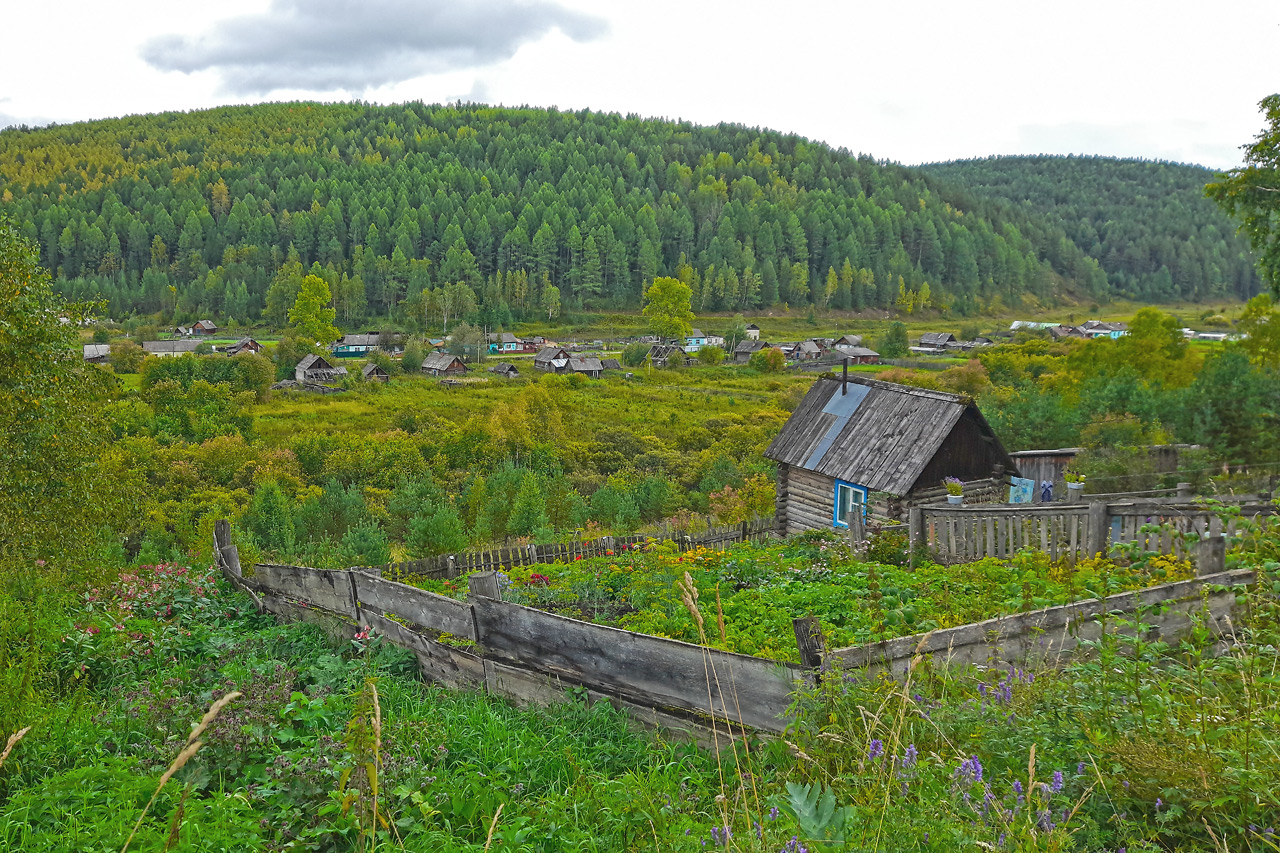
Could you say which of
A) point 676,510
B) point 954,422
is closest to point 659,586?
point 954,422

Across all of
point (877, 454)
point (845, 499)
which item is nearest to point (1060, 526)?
point (877, 454)

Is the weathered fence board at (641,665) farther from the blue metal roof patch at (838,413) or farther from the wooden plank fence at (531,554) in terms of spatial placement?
the blue metal roof patch at (838,413)

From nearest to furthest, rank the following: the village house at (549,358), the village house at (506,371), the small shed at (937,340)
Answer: the village house at (506,371)
the village house at (549,358)
the small shed at (937,340)

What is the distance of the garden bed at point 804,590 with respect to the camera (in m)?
5.23

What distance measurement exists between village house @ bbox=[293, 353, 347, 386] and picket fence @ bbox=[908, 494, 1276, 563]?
6031cm

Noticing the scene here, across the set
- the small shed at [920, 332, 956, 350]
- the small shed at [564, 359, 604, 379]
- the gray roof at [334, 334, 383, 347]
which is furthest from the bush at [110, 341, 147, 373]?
the small shed at [920, 332, 956, 350]

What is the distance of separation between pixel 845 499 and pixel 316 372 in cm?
5903

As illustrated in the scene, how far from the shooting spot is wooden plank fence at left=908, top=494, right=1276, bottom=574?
7.60 m

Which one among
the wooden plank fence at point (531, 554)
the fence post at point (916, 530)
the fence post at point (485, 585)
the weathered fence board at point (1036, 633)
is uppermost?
the weathered fence board at point (1036, 633)

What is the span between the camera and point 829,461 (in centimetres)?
1502

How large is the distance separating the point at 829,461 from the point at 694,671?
11.3 m

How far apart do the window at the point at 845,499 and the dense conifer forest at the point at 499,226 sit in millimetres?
95006

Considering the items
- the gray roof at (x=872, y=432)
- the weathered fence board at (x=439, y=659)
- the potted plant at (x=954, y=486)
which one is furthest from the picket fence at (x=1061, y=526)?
the weathered fence board at (x=439, y=659)

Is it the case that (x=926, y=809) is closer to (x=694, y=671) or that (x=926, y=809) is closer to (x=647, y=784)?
(x=647, y=784)
